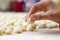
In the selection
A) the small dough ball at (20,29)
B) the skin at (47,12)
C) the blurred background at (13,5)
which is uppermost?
the blurred background at (13,5)

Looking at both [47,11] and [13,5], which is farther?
[13,5]

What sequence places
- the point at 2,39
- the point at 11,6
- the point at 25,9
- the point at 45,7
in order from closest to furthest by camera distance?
the point at 2,39 → the point at 45,7 → the point at 25,9 → the point at 11,6

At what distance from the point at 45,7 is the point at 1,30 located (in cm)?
19

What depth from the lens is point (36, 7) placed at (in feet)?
2.15

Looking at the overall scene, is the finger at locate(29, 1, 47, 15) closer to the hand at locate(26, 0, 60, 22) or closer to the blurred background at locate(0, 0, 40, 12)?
the hand at locate(26, 0, 60, 22)

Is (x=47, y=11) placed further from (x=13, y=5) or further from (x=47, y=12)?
(x=13, y=5)

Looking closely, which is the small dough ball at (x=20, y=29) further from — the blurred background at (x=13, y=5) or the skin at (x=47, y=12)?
the blurred background at (x=13, y=5)

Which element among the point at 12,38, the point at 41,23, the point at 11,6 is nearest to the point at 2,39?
the point at 12,38

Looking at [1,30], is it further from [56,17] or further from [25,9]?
[25,9]

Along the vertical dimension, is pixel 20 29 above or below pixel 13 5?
below

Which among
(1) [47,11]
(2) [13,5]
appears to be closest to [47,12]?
(1) [47,11]

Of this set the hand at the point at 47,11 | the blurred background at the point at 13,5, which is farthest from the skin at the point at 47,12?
the blurred background at the point at 13,5

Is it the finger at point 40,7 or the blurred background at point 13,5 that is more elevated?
the blurred background at point 13,5

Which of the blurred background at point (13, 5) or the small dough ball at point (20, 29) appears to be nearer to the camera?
the small dough ball at point (20, 29)
